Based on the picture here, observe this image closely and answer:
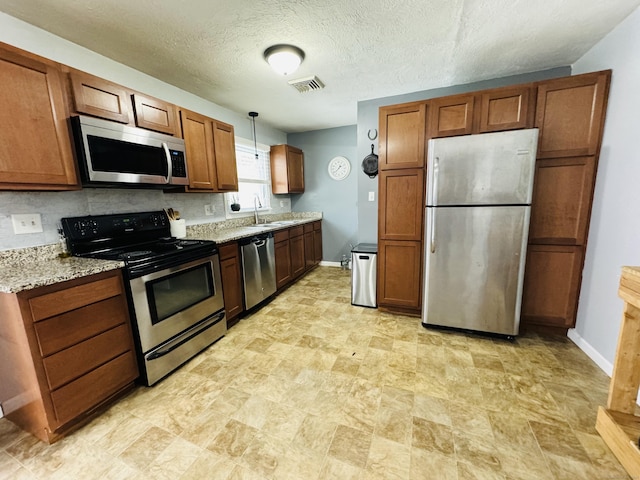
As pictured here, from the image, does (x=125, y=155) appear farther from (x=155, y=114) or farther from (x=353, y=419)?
(x=353, y=419)

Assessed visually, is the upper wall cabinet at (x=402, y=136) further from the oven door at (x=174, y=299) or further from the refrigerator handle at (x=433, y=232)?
the oven door at (x=174, y=299)

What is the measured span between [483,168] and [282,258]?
2.46m

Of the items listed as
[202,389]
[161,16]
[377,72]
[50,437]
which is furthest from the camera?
[377,72]

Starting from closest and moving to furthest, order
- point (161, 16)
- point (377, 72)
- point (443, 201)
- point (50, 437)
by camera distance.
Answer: point (50, 437) → point (161, 16) → point (443, 201) → point (377, 72)

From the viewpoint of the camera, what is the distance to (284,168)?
14.1 feet

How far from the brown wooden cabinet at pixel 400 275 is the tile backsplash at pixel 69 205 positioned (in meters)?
2.25

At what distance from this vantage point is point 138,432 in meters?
1.46

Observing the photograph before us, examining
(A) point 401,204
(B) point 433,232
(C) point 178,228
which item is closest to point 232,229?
(C) point 178,228

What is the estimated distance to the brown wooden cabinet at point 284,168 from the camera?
4289 millimetres

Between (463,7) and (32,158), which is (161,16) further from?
(463,7)

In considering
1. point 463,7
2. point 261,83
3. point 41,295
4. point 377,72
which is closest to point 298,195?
point 261,83

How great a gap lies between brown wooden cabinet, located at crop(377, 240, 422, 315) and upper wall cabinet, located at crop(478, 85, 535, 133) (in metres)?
1.22

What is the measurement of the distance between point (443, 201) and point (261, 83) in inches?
86.2

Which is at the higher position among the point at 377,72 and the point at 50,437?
the point at 377,72
